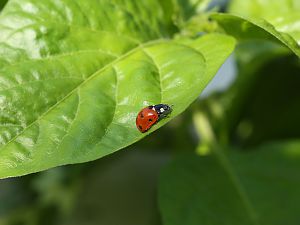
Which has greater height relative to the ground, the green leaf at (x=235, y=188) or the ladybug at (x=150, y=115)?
the ladybug at (x=150, y=115)

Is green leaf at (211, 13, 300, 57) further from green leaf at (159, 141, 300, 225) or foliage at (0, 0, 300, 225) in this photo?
green leaf at (159, 141, 300, 225)

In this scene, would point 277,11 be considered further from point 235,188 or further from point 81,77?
point 81,77

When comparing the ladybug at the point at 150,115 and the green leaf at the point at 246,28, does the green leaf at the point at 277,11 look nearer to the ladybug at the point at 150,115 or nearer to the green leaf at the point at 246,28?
the green leaf at the point at 246,28

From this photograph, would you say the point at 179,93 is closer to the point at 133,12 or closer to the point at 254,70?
the point at 133,12

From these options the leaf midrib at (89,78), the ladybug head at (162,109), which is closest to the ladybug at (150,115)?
the ladybug head at (162,109)

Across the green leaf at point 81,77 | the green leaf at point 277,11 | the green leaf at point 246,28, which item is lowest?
the green leaf at point 277,11

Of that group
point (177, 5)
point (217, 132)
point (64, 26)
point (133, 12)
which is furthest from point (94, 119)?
point (217, 132)

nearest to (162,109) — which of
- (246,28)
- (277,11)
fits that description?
(246,28)

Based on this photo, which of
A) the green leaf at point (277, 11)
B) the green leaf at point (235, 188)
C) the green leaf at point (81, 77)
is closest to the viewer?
the green leaf at point (81, 77)
